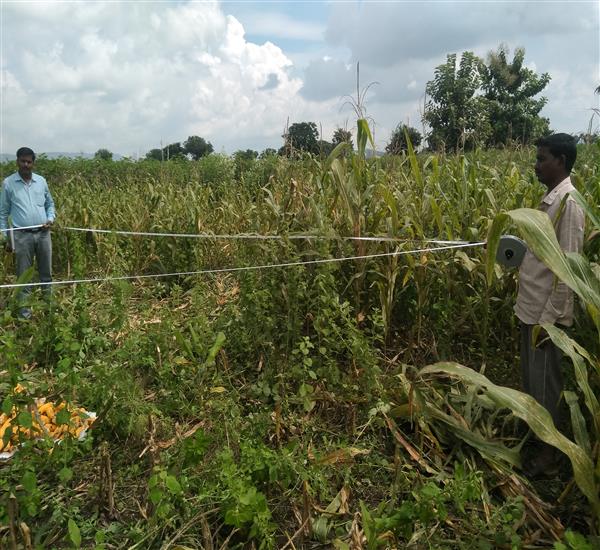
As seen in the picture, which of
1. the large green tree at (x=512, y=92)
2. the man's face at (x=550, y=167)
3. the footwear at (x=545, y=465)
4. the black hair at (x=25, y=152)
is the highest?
the large green tree at (x=512, y=92)

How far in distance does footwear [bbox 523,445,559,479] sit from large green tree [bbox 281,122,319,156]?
2.80 m

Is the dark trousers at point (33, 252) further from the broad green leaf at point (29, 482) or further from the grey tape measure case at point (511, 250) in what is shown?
the grey tape measure case at point (511, 250)

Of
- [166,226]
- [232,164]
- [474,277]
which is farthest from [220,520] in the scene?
[232,164]

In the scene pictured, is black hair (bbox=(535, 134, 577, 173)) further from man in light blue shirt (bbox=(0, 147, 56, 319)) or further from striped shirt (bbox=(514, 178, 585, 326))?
man in light blue shirt (bbox=(0, 147, 56, 319))

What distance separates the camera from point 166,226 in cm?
544

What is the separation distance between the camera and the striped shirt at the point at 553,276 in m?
2.14

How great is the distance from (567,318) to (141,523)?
199cm

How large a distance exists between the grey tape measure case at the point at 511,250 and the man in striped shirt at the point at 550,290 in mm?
28

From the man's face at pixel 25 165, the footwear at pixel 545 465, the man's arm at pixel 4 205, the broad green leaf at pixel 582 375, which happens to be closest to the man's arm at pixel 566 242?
the broad green leaf at pixel 582 375

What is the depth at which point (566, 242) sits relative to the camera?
7.04 feet

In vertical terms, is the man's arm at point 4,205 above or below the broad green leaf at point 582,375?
above

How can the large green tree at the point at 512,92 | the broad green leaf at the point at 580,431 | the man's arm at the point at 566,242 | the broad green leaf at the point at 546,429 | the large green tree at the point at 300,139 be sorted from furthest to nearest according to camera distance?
the large green tree at the point at 512,92 < the large green tree at the point at 300,139 < the man's arm at the point at 566,242 < the broad green leaf at the point at 580,431 < the broad green leaf at the point at 546,429

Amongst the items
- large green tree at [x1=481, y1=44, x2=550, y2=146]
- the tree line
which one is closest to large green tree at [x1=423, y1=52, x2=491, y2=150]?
the tree line

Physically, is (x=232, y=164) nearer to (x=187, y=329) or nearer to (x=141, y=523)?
(x=187, y=329)
